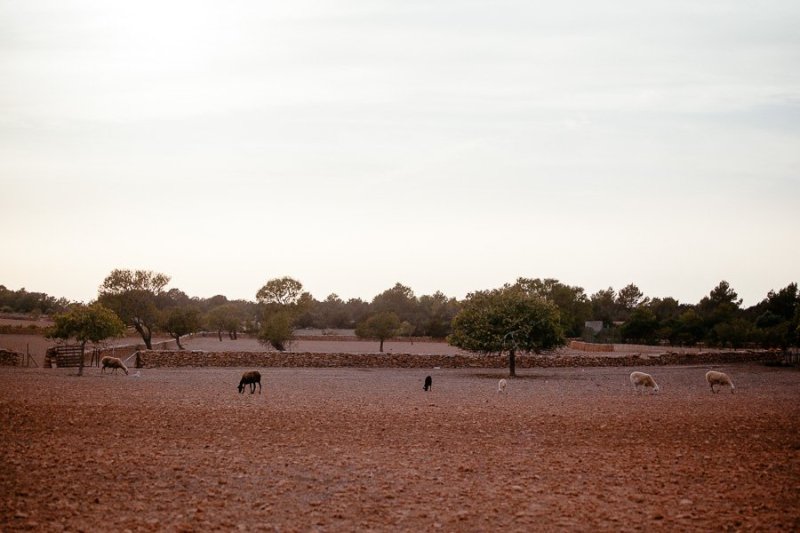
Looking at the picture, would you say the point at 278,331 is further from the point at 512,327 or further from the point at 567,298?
the point at 567,298

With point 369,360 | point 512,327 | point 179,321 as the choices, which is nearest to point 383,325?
point 179,321

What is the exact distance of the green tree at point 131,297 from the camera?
3479 inches

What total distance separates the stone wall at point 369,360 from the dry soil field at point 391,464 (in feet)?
95.7

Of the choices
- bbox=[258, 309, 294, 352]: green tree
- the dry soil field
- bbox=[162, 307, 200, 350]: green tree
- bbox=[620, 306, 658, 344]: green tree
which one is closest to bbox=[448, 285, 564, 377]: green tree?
the dry soil field

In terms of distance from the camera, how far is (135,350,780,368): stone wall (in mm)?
61188

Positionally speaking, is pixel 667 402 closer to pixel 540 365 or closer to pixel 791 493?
pixel 791 493

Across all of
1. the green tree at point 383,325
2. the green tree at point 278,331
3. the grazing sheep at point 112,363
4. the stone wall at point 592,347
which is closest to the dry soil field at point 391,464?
the grazing sheep at point 112,363

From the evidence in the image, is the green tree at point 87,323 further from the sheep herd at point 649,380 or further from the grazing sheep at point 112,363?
the sheep herd at point 649,380

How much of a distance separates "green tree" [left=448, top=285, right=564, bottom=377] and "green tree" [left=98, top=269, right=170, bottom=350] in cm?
4606

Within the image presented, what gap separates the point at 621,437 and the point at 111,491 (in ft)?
44.5

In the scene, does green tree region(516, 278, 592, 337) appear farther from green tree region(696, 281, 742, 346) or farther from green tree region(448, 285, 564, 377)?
green tree region(448, 285, 564, 377)

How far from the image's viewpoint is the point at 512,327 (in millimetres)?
54531

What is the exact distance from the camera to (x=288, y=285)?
4946 inches

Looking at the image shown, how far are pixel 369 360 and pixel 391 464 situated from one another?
49105 millimetres
